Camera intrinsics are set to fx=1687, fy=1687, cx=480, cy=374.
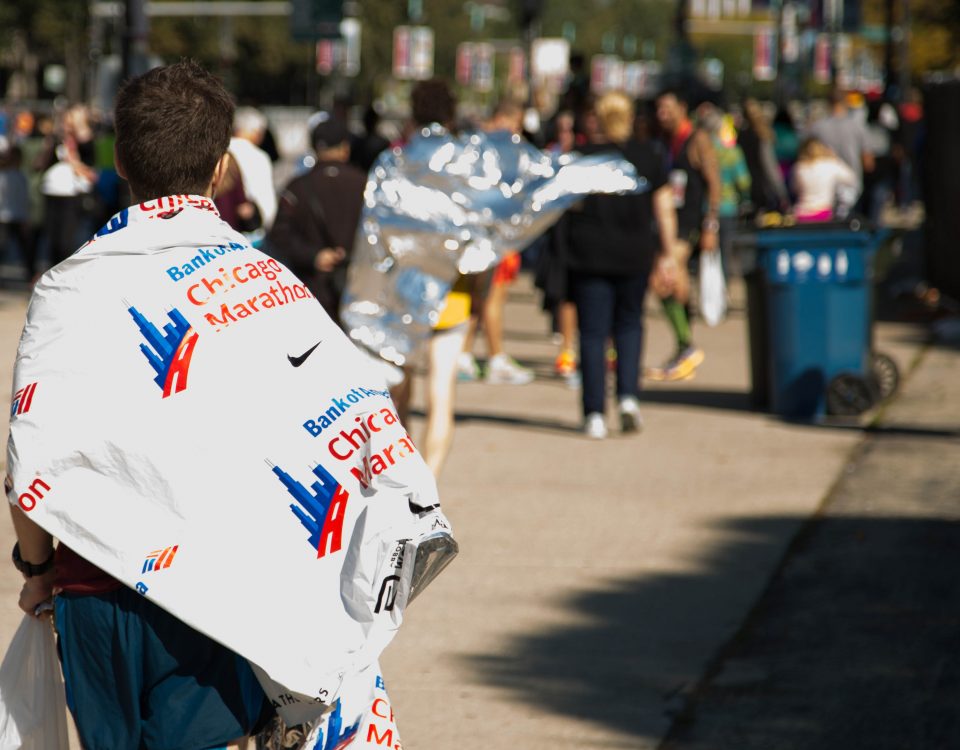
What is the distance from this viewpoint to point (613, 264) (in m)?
9.19

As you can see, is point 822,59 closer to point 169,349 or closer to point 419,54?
point 419,54

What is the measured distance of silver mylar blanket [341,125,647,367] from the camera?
23.2 feet

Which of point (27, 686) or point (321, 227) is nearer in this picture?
point (27, 686)

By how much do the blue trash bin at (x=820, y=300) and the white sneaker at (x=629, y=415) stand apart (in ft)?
3.52

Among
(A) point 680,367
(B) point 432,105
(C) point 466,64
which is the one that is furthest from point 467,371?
(C) point 466,64

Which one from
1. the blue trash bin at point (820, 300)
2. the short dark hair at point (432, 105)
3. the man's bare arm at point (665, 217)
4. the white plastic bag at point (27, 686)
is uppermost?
the short dark hair at point (432, 105)

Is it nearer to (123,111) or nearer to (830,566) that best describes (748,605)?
(830,566)

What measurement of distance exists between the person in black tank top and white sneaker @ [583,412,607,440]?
150cm

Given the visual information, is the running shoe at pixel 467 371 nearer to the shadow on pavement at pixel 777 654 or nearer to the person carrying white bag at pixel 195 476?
the shadow on pavement at pixel 777 654

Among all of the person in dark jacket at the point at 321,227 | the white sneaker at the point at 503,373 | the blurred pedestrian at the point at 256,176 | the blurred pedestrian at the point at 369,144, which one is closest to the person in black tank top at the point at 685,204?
the white sneaker at the point at 503,373

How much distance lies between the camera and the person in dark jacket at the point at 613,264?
918cm

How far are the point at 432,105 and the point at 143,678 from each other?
4949mm

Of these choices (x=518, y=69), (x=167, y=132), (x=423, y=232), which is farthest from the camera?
(x=518, y=69)

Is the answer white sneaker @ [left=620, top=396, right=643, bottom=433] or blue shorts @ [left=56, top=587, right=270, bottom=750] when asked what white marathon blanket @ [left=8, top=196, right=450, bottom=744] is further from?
white sneaker @ [left=620, top=396, right=643, bottom=433]
